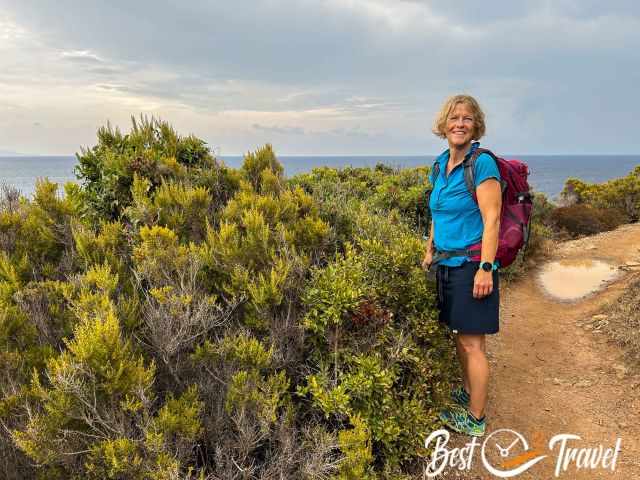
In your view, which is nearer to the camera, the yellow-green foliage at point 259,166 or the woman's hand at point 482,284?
the woman's hand at point 482,284

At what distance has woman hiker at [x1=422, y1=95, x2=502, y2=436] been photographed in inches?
127

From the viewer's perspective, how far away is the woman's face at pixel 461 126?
3.39 m

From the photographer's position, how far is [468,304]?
139 inches

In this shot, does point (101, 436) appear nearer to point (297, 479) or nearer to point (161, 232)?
point (297, 479)

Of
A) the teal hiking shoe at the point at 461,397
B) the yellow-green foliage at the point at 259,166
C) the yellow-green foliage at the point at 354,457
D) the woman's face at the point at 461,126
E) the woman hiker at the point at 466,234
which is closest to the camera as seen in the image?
the yellow-green foliage at the point at 354,457

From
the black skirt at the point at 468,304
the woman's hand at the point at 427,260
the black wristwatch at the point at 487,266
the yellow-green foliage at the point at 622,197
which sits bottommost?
the black skirt at the point at 468,304

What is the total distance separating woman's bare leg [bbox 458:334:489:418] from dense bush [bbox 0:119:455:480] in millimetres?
271

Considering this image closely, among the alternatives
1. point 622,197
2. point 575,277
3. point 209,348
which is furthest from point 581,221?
point 209,348

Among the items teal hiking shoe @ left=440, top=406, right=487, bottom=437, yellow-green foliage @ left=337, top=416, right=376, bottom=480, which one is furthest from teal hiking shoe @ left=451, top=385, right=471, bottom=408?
yellow-green foliage @ left=337, top=416, right=376, bottom=480

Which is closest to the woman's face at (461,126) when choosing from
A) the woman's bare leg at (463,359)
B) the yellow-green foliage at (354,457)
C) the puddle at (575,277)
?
the woman's bare leg at (463,359)

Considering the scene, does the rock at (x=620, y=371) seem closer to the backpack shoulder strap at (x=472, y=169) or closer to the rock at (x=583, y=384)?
the rock at (x=583, y=384)

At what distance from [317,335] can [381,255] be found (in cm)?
97

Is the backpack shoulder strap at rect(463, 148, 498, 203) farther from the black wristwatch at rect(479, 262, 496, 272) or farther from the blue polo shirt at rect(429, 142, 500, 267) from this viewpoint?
the black wristwatch at rect(479, 262, 496, 272)

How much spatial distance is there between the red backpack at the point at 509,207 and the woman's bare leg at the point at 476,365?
0.73m
